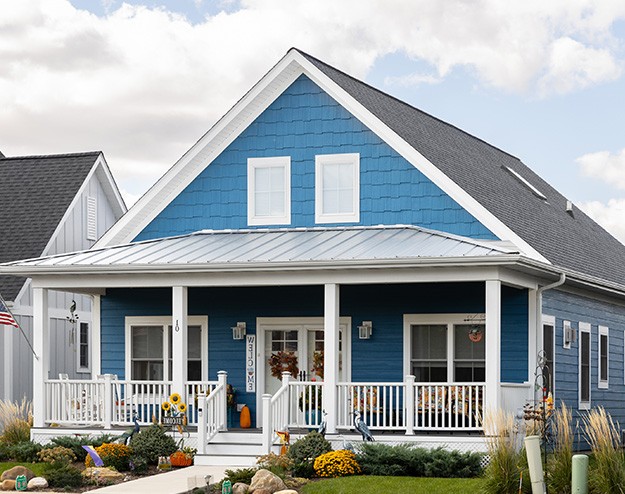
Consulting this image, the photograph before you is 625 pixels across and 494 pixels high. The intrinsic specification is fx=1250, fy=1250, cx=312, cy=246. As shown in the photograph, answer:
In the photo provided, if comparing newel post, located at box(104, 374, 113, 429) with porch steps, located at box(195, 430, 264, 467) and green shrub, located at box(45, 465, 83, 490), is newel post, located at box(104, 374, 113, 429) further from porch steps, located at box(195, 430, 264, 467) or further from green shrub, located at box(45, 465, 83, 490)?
green shrub, located at box(45, 465, 83, 490)

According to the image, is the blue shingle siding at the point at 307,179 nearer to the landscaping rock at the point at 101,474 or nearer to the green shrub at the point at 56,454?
the green shrub at the point at 56,454

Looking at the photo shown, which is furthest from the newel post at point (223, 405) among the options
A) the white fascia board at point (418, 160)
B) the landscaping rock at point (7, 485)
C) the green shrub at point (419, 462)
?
the white fascia board at point (418, 160)

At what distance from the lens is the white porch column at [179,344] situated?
2172cm

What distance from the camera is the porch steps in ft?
68.2

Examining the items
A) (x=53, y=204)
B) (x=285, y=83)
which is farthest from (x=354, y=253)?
(x=53, y=204)

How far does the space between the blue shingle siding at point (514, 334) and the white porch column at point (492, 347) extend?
2.29m

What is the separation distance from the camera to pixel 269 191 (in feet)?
79.9

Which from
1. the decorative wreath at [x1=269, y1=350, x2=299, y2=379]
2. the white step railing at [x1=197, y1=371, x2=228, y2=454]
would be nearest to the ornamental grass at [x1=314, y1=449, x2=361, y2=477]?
the white step railing at [x1=197, y1=371, x2=228, y2=454]

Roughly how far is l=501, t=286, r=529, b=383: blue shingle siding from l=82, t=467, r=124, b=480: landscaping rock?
7.21 meters

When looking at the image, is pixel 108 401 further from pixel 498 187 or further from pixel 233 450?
pixel 498 187

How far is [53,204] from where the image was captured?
31734mm

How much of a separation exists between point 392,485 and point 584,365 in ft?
30.4

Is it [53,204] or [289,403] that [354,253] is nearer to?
[289,403]

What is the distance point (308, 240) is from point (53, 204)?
36.2ft
